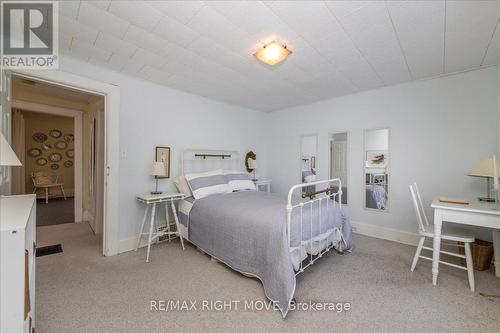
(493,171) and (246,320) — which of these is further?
(493,171)

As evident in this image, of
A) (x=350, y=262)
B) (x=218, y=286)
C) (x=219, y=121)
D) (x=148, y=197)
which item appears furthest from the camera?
(x=219, y=121)

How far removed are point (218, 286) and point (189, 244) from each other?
3.82 ft

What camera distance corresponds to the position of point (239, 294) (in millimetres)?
1929

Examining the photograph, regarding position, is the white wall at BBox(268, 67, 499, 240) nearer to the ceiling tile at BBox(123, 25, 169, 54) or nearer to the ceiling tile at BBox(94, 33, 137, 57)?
the ceiling tile at BBox(123, 25, 169, 54)

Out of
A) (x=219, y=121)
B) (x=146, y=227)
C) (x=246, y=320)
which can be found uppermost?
(x=219, y=121)

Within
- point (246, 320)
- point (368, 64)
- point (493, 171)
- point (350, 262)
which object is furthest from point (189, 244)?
point (493, 171)

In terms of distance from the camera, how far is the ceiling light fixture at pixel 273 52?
2082 mm

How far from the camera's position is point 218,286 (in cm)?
205

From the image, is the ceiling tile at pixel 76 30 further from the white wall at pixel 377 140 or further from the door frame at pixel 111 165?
the white wall at pixel 377 140

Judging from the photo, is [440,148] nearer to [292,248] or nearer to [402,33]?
[402,33]

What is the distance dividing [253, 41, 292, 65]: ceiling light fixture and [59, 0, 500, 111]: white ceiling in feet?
0.24

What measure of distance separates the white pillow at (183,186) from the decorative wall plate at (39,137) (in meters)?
5.66

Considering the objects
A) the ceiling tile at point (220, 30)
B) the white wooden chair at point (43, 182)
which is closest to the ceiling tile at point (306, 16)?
the ceiling tile at point (220, 30)

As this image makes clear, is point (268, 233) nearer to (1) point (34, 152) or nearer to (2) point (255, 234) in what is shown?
(2) point (255, 234)
